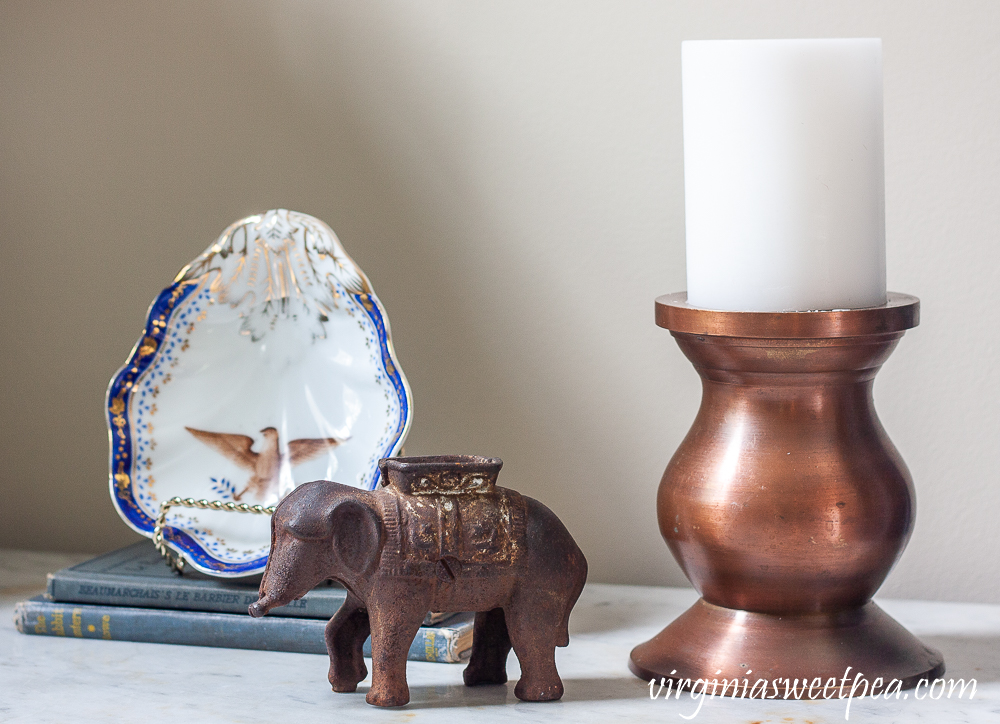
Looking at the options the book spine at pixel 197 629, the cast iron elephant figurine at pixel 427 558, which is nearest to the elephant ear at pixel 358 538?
the cast iron elephant figurine at pixel 427 558

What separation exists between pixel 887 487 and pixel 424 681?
27cm

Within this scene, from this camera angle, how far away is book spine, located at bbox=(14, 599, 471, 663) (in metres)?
0.67

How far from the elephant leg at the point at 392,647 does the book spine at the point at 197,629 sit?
88mm

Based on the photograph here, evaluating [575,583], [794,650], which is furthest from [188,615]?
[794,650]

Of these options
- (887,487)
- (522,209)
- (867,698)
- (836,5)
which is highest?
(836,5)

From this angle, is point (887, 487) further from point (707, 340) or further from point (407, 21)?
point (407, 21)

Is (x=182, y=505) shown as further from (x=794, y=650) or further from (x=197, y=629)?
(x=794, y=650)

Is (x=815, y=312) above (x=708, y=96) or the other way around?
the other way around

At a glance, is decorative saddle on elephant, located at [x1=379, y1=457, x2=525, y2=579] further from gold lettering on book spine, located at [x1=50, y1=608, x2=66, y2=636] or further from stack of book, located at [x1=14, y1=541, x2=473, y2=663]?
gold lettering on book spine, located at [x1=50, y1=608, x2=66, y2=636]

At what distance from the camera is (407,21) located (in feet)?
2.78

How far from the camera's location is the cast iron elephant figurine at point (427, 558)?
56 centimetres

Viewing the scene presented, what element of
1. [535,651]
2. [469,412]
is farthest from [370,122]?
[535,651]

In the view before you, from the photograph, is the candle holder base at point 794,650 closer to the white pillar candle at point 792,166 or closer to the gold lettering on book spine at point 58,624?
the white pillar candle at point 792,166

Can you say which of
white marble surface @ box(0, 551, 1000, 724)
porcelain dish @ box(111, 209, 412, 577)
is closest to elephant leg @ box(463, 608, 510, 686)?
white marble surface @ box(0, 551, 1000, 724)
